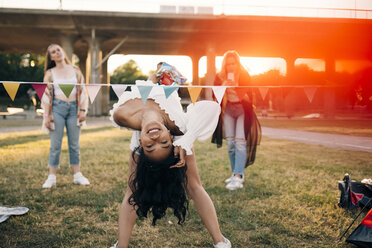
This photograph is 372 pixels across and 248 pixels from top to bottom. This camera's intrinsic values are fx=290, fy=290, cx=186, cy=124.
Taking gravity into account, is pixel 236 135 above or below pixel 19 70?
below

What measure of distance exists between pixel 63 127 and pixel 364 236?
4082 millimetres

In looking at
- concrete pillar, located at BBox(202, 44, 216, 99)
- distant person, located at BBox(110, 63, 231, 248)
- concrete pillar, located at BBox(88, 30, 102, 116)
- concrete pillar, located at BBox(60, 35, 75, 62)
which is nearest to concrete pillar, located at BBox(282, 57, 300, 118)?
distant person, located at BBox(110, 63, 231, 248)

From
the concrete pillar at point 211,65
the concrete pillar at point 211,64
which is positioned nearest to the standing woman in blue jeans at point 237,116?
the concrete pillar at point 211,64

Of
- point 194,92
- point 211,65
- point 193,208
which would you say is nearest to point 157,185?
point 193,208

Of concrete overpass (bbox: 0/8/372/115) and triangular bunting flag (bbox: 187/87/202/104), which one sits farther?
concrete overpass (bbox: 0/8/372/115)

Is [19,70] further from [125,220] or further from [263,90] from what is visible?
[125,220]

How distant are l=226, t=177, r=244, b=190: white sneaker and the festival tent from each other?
1.92 m

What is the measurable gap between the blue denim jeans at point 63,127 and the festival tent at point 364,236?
385 centimetres

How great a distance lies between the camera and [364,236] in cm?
253

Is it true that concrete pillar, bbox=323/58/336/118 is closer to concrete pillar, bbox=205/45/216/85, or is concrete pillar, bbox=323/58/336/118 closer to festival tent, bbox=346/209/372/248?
festival tent, bbox=346/209/372/248

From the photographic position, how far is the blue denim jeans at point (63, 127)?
4.37m

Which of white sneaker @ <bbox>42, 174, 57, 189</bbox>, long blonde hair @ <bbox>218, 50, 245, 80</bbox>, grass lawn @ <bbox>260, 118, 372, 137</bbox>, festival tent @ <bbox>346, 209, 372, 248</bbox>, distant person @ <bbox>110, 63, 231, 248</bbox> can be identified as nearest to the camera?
distant person @ <bbox>110, 63, 231, 248</bbox>

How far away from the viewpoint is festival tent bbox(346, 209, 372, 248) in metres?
2.49

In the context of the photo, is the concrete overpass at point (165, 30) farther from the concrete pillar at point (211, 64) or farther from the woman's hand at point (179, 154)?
the woman's hand at point (179, 154)
